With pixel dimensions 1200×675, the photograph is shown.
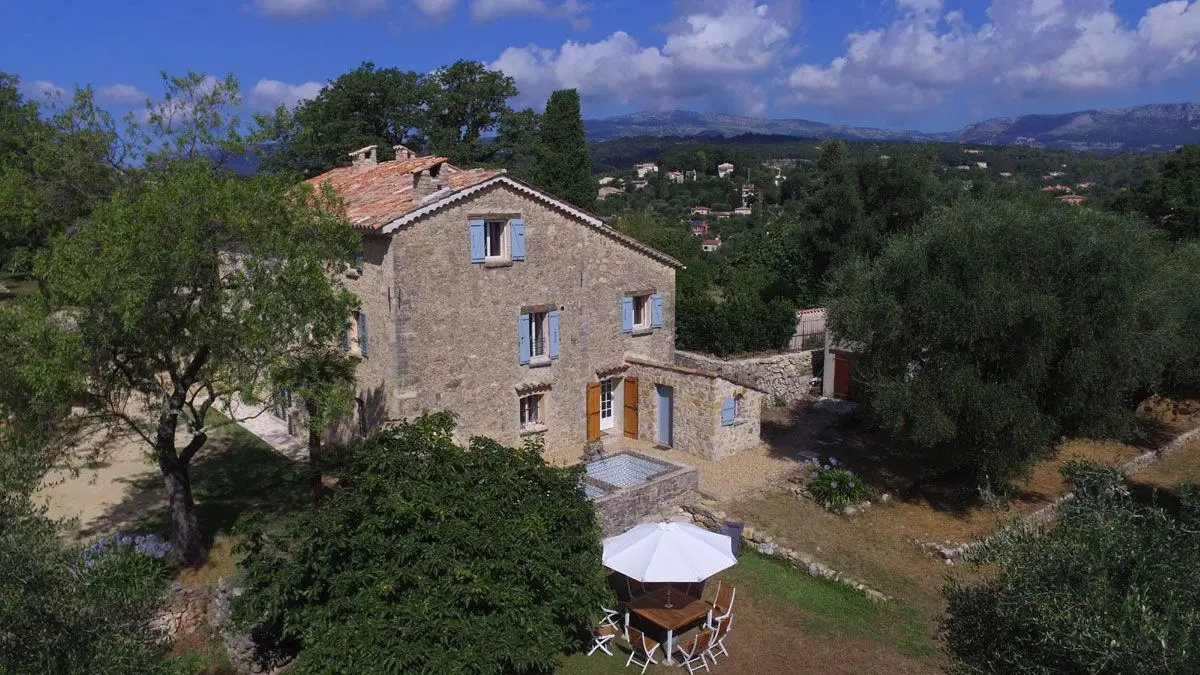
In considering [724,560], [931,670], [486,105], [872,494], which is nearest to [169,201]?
[724,560]

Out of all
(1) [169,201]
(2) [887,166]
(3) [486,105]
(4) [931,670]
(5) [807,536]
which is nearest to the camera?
(4) [931,670]

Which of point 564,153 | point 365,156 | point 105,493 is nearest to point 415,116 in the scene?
point 564,153

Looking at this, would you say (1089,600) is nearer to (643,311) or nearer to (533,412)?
(533,412)

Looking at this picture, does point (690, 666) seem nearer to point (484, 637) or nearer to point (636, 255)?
point (484, 637)

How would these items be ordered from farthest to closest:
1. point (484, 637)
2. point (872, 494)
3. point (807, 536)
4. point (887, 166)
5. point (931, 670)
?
point (887, 166) → point (872, 494) → point (807, 536) → point (931, 670) → point (484, 637)

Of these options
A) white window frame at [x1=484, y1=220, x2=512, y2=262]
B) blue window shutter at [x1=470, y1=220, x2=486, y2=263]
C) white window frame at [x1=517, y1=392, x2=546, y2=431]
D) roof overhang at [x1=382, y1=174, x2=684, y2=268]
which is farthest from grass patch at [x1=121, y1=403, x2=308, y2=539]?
white window frame at [x1=484, y1=220, x2=512, y2=262]

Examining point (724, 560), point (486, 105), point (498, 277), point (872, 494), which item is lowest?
point (872, 494)

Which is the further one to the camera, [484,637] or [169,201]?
[169,201]
